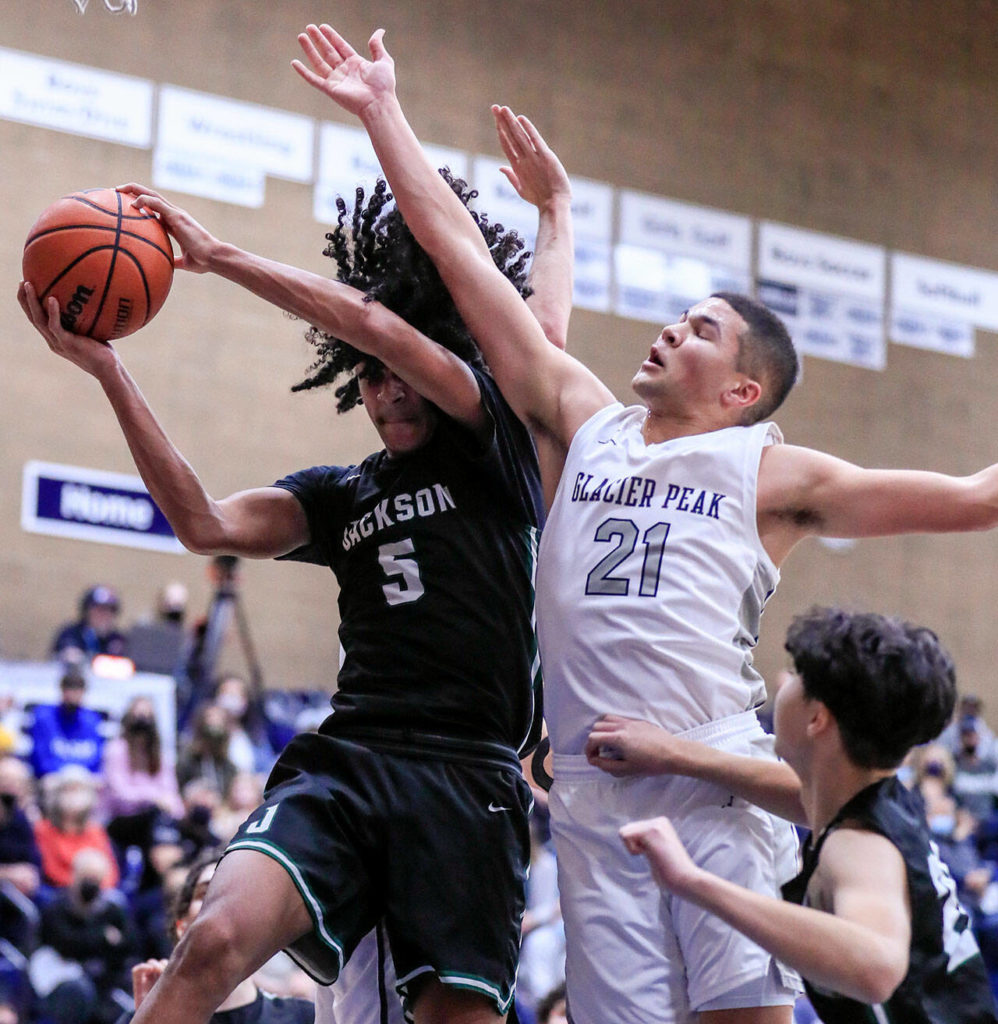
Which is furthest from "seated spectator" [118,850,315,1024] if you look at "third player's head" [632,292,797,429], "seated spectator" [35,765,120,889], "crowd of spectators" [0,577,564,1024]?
"seated spectator" [35,765,120,889]

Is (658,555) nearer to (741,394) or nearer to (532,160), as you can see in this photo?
(741,394)

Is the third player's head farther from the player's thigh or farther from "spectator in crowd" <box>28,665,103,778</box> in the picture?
"spectator in crowd" <box>28,665,103,778</box>

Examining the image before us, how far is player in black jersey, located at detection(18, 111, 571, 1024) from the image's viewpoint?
11.4 ft

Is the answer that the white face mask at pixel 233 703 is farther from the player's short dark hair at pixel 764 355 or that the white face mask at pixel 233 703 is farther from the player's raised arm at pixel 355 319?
the player's short dark hair at pixel 764 355

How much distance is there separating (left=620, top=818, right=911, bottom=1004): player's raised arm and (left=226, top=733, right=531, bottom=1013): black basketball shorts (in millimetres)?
934

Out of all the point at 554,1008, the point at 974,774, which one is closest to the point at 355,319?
the point at 554,1008

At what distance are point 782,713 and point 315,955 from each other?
1.25 meters

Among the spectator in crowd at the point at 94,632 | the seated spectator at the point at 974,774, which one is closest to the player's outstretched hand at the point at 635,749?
the spectator in crowd at the point at 94,632

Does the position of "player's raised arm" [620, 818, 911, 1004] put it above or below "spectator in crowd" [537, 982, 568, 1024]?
above

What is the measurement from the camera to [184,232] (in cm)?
380

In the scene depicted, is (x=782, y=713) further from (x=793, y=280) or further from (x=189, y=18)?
(x=793, y=280)

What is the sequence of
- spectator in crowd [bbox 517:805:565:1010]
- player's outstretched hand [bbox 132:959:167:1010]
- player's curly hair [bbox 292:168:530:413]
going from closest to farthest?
player's curly hair [bbox 292:168:530:413]
player's outstretched hand [bbox 132:959:167:1010]
spectator in crowd [bbox 517:805:565:1010]

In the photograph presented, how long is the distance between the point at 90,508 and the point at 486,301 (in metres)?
11.8

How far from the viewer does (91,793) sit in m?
9.84
